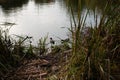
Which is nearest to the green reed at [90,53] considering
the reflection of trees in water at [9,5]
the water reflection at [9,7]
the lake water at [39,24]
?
the lake water at [39,24]

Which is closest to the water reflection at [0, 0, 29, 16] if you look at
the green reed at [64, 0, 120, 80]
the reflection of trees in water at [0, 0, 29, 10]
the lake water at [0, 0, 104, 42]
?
the reflection of trees in water at [0, 0, 29, 10]

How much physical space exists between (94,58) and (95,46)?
0.11 m

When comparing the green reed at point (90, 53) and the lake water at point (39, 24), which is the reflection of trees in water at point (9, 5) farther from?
the green reed at point (90, 53)

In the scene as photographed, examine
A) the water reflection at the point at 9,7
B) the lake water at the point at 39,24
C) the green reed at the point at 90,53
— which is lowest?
the green reed at the point at 90,53

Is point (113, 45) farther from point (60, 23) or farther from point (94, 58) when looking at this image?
point (60, 23)

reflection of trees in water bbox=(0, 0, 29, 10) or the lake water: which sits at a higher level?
reflection of trees in water bbox=(0, 0, 29, 10)

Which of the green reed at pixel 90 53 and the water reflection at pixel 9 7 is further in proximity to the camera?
the water reflection at pixel 9 7

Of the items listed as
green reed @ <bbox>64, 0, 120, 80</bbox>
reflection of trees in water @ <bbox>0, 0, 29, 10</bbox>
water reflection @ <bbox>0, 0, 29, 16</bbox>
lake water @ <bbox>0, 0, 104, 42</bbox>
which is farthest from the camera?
reflection of trees in water @ <bbox>0, 0, 29, 10</bbox>

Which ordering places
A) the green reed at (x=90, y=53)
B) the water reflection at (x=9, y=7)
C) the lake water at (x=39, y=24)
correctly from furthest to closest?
the water reflection at (x=9, y=7) → the lake water at (x=39, y=24) → the green reed at (x=90, y=53)

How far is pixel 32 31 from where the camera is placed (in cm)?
1042

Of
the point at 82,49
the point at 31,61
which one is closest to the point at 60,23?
the point at 31,61

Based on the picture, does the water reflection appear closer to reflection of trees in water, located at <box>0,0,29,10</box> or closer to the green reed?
reflection of trees in water, located at <box>0,0,29,10</box>

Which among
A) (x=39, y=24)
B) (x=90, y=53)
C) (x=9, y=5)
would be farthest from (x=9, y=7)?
(x=90, y=53)

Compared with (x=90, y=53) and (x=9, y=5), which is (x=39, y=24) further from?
(x=90, y=53)
